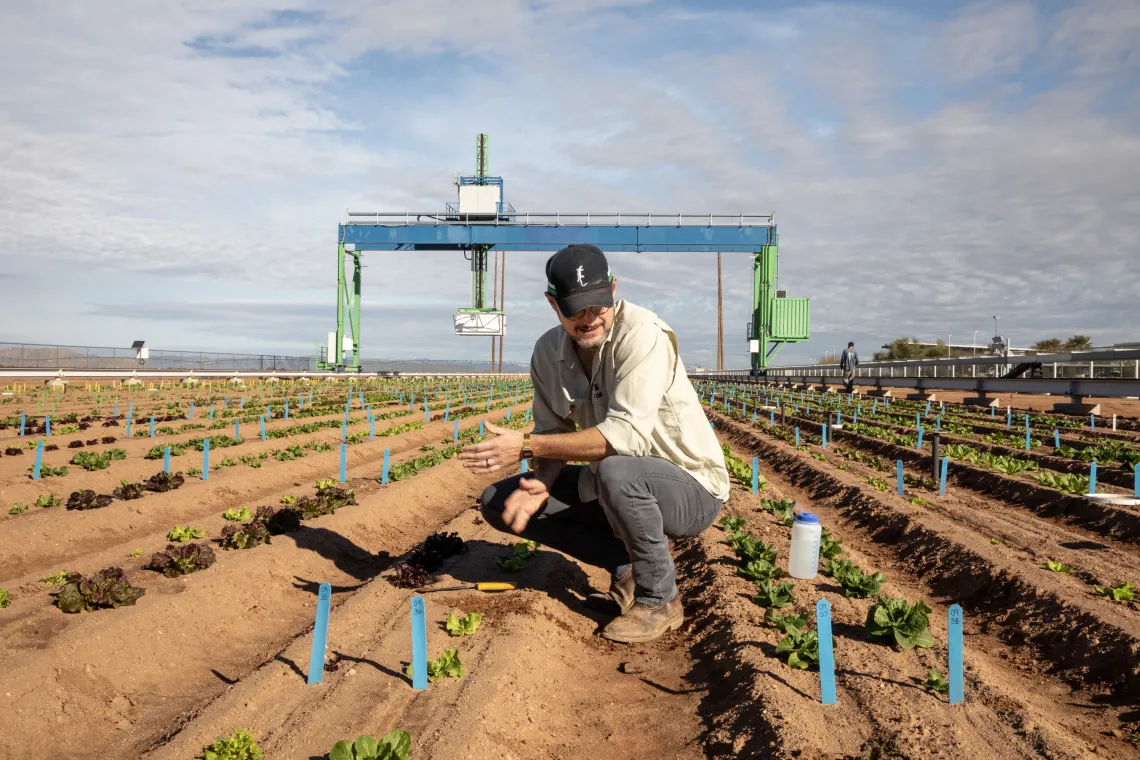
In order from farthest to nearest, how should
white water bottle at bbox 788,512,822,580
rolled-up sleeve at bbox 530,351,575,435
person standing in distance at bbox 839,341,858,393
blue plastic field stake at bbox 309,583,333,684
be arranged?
1. person standing in distance at bbox 839,341,858,393
2. white water bottle at bbox 788,512,822,580
3. rolled-up sleeve at bbox 530,351,575,435
4. blue plastic field stake at bbox 309,583,333,684

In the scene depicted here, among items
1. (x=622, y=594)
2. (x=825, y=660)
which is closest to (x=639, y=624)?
(x=622, y=594)

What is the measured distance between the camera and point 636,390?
3.98 m

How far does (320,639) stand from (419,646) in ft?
→ 1.73

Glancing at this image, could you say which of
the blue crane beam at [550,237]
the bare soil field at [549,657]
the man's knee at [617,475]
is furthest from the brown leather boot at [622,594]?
the blue crane beam at [550,237]

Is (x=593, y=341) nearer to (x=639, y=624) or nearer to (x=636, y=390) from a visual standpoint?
(x=636, y=390)

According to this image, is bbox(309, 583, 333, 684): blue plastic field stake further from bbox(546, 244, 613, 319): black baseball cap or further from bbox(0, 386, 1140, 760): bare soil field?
bbox(546, 244, 613, 319): black baseball cap

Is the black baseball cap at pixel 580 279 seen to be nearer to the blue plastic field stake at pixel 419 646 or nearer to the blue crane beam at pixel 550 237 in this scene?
the blue plastic field stake at pixel 419 646

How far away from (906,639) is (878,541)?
4.36 metres

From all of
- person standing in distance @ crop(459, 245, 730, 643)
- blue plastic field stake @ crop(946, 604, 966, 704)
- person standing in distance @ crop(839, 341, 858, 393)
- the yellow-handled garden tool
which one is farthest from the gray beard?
person standing in distance @ crop(839, 341, 858, 393)

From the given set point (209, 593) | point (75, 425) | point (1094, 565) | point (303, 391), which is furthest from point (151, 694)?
point (303, 391)

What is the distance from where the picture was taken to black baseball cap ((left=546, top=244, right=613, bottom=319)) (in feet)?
12.7

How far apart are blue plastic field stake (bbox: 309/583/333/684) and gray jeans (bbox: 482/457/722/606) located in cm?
125

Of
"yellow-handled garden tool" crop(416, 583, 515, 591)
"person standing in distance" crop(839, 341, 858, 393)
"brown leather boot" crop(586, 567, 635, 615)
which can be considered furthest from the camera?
"person standing in distance" crop(839, 341, 858, 393)

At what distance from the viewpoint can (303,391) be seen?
3566 centimetres
